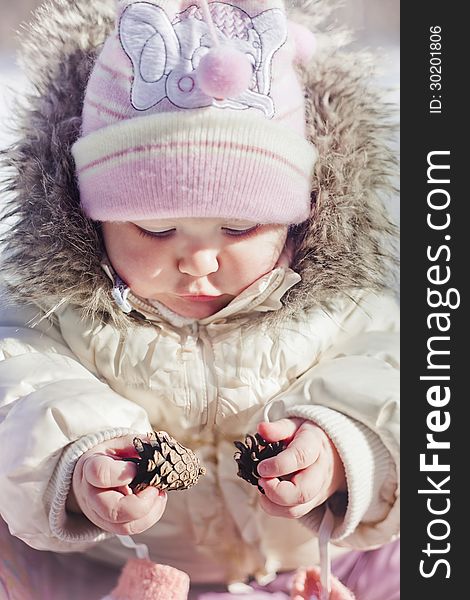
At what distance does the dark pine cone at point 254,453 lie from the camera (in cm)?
82

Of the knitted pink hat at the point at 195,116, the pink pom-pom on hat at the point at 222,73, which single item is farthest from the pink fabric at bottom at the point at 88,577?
the pink pom-pom on hat at the point at 222,73

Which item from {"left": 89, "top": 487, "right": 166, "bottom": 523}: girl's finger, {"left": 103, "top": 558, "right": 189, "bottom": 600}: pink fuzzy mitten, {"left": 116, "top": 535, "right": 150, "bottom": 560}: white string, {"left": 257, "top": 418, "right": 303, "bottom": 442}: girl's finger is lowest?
Result: {"left": 103, "top": 558, "right": 189, "bottom": 600}: pink fuzzy mitten

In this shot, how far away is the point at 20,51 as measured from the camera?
3.14 ft

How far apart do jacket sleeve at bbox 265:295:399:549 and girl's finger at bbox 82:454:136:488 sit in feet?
0.52

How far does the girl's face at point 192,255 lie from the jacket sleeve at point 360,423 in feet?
0.41

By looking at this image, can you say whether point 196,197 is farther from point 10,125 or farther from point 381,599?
point 381,599

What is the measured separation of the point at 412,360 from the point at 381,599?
25 centimetres

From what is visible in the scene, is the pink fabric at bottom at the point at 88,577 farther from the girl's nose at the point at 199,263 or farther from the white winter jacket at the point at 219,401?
the girl's nose at the point at 199,263

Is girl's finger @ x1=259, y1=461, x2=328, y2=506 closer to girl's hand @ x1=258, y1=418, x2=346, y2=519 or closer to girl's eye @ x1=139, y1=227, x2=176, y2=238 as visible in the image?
girl's hand @ x1=258, y1=418, x2=346, y2=519

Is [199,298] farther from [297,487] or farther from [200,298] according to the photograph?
[297,487]

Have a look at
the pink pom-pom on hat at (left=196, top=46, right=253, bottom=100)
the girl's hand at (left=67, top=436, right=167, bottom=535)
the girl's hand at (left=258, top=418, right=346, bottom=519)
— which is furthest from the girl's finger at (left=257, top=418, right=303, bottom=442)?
the pink pom-pom on hat at (left=196, top=46, right=253, bottom=100)

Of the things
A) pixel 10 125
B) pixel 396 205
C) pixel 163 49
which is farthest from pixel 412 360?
pixel 10 125

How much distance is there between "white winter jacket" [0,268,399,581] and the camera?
2.81 ft

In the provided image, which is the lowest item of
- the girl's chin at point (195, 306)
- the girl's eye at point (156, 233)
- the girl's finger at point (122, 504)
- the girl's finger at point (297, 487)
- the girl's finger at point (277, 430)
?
the girl's finger at point (122, 504)
